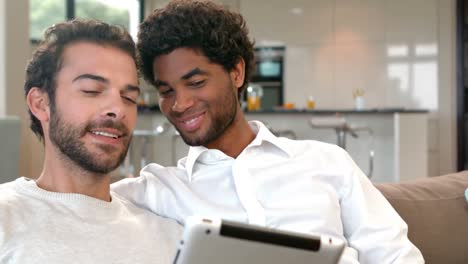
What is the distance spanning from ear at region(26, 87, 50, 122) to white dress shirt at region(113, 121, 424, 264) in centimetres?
26

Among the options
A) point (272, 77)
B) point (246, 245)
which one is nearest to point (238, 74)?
point (246, 245)

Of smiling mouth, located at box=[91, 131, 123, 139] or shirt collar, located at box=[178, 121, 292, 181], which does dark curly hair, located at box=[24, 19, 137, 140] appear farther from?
shirt collar, located at box=[178, 121, 292, 181]

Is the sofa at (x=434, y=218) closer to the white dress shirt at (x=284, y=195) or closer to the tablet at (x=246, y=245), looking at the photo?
the white dress shirt at (x=284, y=195)

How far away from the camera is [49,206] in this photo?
1003mm

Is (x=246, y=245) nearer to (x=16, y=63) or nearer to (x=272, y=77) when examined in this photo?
(x=16, y=63)

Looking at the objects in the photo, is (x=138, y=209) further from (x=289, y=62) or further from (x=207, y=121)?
(x=289, y=62)

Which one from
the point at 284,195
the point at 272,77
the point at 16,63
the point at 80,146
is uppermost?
the point at 272,77

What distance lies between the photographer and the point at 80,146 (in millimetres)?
1020

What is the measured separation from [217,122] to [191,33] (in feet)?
0.73

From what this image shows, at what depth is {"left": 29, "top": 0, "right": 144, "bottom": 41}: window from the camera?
5.59 m

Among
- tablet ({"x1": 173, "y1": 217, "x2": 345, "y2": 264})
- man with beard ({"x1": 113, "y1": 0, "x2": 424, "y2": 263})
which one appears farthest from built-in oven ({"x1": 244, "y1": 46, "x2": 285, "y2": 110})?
tablet ({"x1": 173, "y1": 217, "x2": 345, "y2": 264})

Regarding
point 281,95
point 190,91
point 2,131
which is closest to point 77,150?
point 190,91

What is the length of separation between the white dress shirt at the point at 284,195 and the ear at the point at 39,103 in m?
0.26

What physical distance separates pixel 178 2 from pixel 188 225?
84 cm
